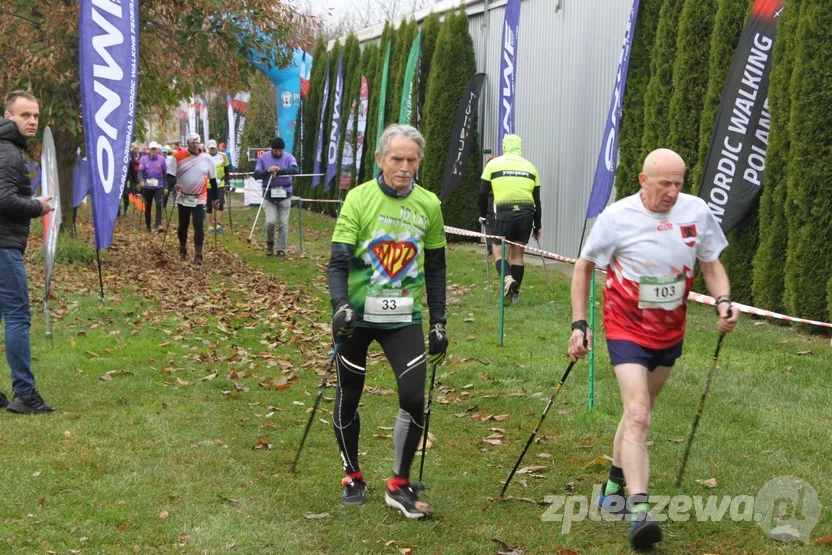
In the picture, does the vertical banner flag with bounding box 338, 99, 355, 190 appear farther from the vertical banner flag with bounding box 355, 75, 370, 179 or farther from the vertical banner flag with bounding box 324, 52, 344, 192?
the vertical banner flag with bounding box 324, 52, 344, 192

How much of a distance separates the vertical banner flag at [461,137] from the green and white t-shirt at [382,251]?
44.2 feet

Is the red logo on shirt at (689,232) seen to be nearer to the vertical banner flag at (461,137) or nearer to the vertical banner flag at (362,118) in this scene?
the vertical banner flag at (461,137)

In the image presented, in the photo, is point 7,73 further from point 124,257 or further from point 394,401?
point 394,401

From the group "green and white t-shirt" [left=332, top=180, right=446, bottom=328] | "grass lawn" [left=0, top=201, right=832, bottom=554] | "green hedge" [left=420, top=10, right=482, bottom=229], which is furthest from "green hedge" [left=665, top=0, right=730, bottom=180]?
"green hedge" [left=420, top=10, right=482, bottom=229]

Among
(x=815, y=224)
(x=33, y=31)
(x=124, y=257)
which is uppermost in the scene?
(x=33, y=31)

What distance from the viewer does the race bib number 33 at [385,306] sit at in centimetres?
486

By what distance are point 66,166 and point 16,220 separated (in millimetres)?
9372

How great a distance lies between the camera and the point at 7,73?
1445 centimetres

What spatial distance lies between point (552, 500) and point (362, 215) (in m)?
1.95

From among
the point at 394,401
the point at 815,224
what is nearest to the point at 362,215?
the point at 394,401

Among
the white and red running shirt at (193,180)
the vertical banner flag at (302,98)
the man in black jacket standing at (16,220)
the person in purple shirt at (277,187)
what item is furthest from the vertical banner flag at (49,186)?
the vertical banner flag at (302,98)

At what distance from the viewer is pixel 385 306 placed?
16.0 feet

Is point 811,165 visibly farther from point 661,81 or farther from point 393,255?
point 393,255

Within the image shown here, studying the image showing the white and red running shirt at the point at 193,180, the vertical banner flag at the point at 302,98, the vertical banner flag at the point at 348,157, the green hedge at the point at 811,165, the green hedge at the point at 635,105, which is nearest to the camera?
the green hedge at the point at 811,165
